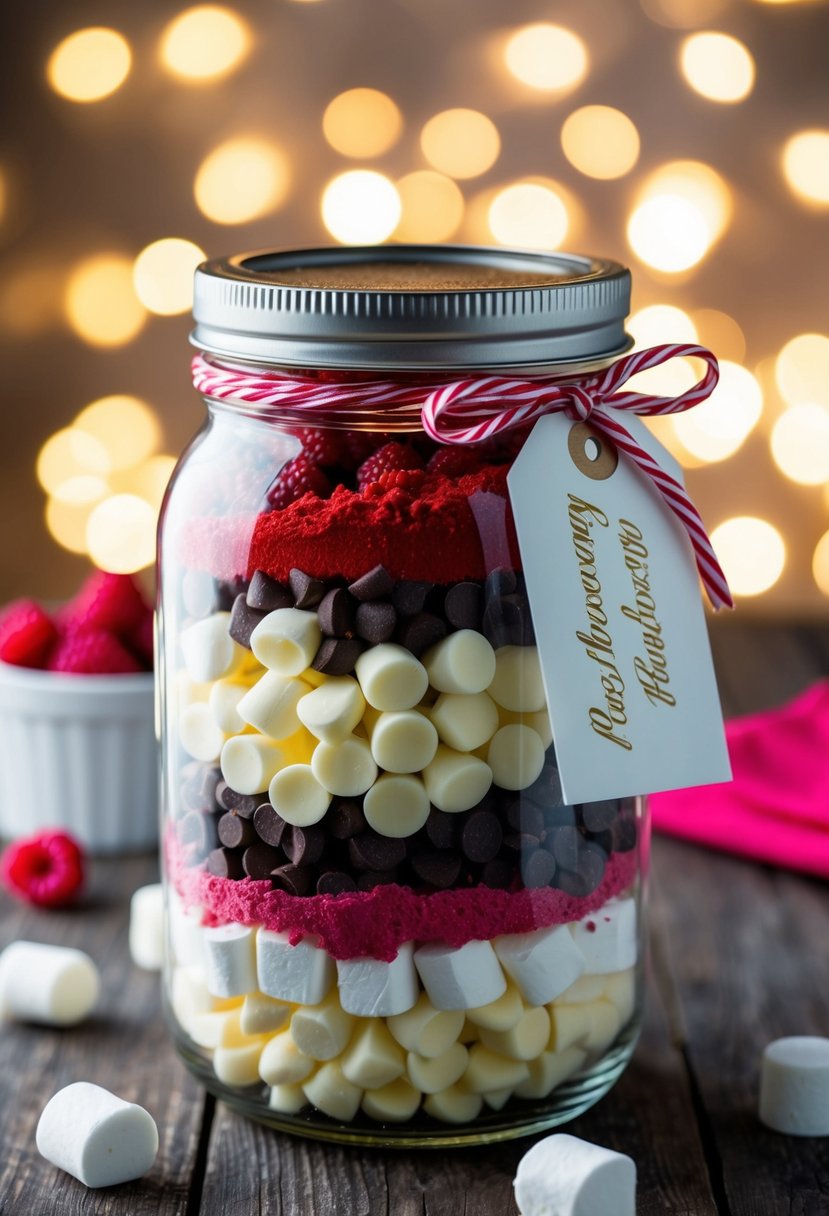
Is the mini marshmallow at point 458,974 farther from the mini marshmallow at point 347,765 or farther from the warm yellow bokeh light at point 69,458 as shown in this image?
the warm yellow bokeh light at point 69,458

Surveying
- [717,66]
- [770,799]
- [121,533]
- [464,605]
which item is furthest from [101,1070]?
[717,66]

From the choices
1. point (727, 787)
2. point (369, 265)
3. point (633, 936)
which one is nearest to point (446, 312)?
point (369, 265)

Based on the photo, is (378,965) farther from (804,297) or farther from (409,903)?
(804,297)

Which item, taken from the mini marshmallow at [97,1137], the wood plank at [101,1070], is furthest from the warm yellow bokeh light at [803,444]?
the mini marshmallow at [97,1137]

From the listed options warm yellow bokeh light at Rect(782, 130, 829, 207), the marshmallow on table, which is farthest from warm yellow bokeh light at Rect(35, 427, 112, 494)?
the marshmallow on table

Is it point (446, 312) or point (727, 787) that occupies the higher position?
point (446, 312)

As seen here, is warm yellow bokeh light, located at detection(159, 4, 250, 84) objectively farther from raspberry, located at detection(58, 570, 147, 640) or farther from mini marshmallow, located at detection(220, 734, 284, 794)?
mini marshmallow, located at detection(220, 734, 284, 794)
